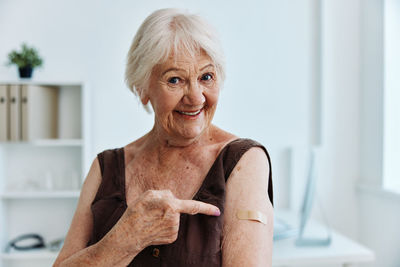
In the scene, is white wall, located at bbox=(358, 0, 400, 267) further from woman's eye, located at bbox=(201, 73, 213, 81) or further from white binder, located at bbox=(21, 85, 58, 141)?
white binder, located at bbox=(21, 85, 58, 141)

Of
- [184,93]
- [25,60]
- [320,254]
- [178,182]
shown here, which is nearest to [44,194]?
[25,60]

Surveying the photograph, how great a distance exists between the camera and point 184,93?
0.96 meters

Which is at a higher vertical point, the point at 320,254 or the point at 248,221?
the point at 248,221

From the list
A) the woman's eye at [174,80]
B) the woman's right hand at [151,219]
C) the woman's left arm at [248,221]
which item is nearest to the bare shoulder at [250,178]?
the woman's left arm at [248,221]

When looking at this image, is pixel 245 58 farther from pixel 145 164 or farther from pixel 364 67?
pixel 145 164

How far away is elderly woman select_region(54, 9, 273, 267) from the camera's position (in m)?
0.85

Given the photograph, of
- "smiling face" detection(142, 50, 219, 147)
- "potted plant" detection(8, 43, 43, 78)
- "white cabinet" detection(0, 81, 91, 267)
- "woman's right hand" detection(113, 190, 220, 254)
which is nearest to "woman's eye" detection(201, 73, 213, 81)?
"smiling face" detection(142, 50, 219, 147)

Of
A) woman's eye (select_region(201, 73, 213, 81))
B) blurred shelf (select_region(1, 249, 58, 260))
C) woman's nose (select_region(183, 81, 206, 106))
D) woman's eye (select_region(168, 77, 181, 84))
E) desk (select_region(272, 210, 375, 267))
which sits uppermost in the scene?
woman's eye (select_region(201, 73, 213, 81))

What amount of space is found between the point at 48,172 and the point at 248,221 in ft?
7.60

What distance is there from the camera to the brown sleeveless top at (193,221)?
88 cm

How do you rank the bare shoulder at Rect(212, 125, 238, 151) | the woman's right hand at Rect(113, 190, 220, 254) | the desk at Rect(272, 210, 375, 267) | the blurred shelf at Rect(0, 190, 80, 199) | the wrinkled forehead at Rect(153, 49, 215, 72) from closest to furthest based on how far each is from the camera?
the woman's right hand at Rect(113, 190, 220, 254), the wrinkled forehead at Rect(153, 49, 215, 72), the bare shoulder at Rect(212, 125, 238, 151), the desk at Rect(272, 210, 375, 267), the blurred shelf at Rect(0, 190, 80, 199)

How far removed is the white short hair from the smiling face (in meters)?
0.02

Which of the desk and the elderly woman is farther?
the desk

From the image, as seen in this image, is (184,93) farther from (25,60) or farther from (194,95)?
(25,60)
